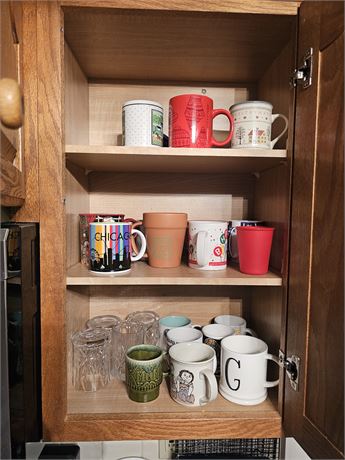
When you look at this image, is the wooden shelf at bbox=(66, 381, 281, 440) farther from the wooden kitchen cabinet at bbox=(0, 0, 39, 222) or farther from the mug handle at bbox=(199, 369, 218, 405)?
the wooden kitchen cabinet at bbox=(0, 0, 39, 222)

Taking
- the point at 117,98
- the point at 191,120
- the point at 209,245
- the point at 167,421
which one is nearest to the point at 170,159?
the point at 191,120

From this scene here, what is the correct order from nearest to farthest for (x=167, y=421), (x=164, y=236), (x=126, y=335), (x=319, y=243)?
1. (x=319, y=243)
2. (x=167, y=421)
3. (x=164, y=236)
4. (x=126, y=335)

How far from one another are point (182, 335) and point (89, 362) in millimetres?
231

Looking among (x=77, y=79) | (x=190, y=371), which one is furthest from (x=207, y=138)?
(x=190, y=371)

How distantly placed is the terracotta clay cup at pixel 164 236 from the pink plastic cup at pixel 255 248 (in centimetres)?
14

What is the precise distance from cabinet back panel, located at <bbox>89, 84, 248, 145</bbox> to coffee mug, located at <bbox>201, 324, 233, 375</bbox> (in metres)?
0.57

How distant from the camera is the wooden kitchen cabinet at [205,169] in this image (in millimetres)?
479

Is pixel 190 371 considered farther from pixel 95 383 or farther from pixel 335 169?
pixel 335 169

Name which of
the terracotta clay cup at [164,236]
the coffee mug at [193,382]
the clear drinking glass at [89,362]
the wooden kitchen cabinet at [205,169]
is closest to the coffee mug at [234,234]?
the wooden kitchen cabinet at [205,169]

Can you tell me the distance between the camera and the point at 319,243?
49cm

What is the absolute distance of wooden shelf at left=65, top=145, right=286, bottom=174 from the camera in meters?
0.61

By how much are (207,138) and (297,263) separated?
0.32m

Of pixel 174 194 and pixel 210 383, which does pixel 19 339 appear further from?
pixel 174 194

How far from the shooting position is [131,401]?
2.13 feet
